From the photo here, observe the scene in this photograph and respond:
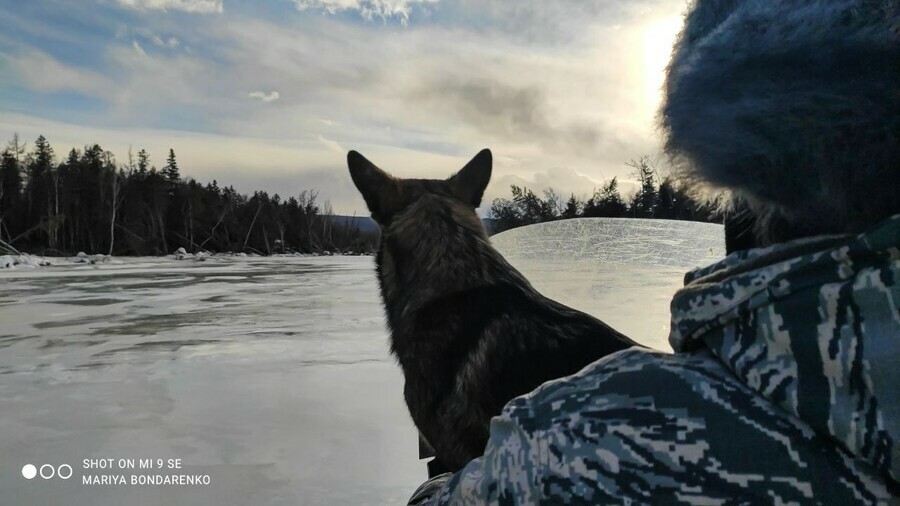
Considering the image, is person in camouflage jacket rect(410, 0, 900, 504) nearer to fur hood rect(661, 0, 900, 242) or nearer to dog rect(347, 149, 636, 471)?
fur hood rect(661, 0, 900, 242)

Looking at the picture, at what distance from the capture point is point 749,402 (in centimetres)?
63

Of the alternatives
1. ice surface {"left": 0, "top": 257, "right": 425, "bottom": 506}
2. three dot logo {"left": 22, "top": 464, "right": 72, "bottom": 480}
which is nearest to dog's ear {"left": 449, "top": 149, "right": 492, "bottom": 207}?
ice surface {"left": 0, "top": 257, "right": 425, "bottom": 506}

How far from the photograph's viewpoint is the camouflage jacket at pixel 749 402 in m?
0.56

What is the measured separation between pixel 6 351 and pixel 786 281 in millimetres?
7627

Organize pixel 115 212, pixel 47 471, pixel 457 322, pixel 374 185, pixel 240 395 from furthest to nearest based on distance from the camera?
pixel 115 212, pixel 240 395, pixel 47 471, pixel 374 185, pixel 457 322

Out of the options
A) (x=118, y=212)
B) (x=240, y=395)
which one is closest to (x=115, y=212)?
(x=118, y=212)

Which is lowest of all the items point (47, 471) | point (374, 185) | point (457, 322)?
point (47, 471)

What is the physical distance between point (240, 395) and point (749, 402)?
15.1ft

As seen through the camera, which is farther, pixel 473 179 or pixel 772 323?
pixel 473 179

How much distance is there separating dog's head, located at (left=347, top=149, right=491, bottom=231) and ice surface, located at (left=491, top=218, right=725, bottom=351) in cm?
141

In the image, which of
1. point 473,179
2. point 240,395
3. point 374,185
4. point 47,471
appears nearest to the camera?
point 374,185

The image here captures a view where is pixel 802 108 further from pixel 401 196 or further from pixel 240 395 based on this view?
pixel 240 395

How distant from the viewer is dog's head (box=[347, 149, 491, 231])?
8.38ft

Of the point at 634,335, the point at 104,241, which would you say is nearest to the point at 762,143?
the point at 634,335
